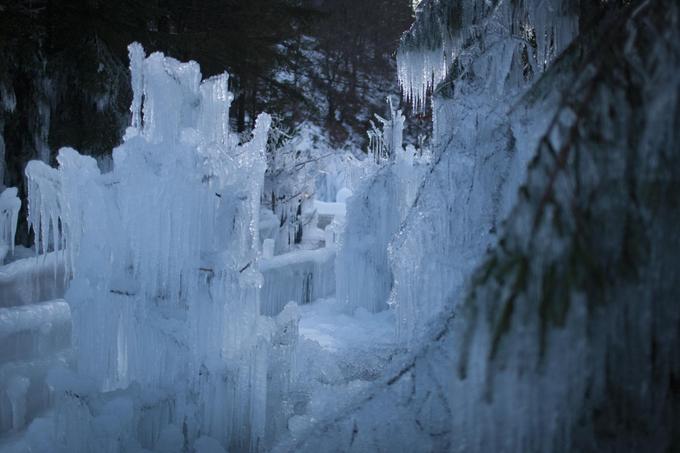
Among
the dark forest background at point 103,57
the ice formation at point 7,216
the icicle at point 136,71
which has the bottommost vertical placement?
the ice formation at point 7,216

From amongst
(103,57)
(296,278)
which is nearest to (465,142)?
(296,278)

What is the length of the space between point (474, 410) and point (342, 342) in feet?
20.0

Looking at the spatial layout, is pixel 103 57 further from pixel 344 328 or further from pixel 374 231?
pixel 344 328

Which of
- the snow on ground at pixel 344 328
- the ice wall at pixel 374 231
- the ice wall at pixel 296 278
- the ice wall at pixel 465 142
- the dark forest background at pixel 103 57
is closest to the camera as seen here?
the ice wall at pixel 465 142

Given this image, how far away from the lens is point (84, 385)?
3895 millimetres

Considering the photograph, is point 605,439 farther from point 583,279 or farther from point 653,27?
point 653,27

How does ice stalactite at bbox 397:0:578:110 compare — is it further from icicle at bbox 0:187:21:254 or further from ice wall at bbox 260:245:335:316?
icicle at bbox 0:187:21:254

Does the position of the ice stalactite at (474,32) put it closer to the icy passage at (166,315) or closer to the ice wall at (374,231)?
the icy passage at (166,315)

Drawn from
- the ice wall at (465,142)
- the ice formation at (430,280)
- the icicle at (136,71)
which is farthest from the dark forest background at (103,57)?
the ice wall at (465,142)

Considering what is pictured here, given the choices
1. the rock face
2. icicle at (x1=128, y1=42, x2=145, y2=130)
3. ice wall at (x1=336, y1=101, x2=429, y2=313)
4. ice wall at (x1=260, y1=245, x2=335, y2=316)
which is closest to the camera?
the rock face

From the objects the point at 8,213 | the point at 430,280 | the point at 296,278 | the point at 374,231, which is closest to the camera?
the point at 430,280

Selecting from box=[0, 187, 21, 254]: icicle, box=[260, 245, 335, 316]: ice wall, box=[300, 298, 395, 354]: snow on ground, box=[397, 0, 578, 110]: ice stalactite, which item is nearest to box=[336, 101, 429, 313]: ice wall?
box=[300, 298, 395, 354]: snow on ground

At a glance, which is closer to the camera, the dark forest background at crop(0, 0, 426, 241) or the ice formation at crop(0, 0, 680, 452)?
the ice formation at crop(0, 0, 680, 452)

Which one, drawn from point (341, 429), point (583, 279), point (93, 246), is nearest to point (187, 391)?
point (93, 246)
